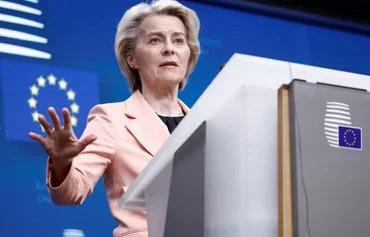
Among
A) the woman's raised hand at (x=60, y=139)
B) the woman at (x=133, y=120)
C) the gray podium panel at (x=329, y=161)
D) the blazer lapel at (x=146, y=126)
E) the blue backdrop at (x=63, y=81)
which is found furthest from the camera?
the blue backdrop at (x=63, y=81)

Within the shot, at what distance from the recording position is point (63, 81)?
8.24 ft

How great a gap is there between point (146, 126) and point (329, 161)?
2.67 ft

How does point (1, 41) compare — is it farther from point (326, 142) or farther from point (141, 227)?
point (326, 142)

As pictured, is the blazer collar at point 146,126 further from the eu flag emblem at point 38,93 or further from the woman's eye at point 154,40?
the eu flag emblem at point 38,93

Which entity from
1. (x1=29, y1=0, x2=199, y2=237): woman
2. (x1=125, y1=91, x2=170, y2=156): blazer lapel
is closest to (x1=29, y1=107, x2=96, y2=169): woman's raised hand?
(x1=29, y1=0, x2=199, y2=237): woman

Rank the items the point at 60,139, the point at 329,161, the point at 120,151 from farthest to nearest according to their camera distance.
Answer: the point at 120,151 < the point at 60,139 < the point at 329,161

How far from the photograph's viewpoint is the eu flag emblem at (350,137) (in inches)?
33.9

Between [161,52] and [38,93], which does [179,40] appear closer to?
[161,52]

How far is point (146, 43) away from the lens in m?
1.84

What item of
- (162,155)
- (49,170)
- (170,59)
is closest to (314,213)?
(162,155)

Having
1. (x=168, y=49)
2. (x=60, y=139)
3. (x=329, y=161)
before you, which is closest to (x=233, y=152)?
(x=329, y=161)

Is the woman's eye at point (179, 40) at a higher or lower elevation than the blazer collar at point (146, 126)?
higher

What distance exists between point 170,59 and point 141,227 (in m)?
0.54

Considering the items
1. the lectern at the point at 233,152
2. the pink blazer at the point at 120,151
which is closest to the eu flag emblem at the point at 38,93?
the pink blazer at the point at 120,151
